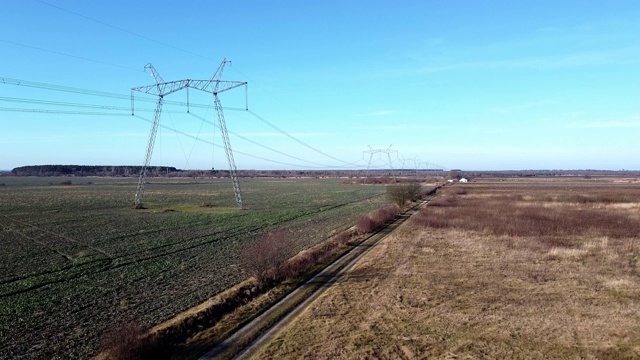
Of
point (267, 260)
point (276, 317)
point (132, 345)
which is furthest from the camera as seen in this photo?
point (267, 260)

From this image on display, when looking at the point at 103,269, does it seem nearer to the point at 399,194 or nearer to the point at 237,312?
the point at 237,312

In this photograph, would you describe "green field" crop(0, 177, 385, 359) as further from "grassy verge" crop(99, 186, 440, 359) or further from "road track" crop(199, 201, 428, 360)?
"road track" crop(199, 201, 428, 360)

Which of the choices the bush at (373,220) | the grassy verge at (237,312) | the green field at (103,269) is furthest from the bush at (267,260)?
the bush at (373,220)

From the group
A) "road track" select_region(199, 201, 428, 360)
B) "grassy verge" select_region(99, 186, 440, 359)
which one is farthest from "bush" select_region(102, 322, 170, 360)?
"road track" select_region(199, 201, 428, 360)

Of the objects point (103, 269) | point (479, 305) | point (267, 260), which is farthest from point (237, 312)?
point (103, 269)

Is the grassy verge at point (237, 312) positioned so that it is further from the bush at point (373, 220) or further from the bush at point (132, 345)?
the bush at point (373, 220)

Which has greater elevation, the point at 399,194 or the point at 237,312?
the point at 399,194

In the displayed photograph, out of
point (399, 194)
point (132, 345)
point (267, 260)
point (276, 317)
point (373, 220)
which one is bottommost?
point (276, 317)
